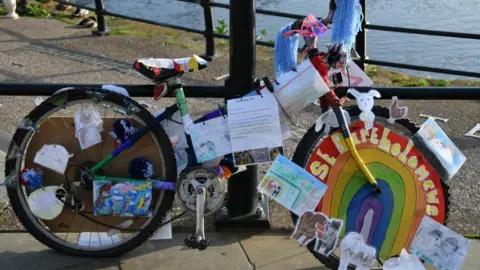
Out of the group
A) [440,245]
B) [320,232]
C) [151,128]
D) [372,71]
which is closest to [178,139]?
[151,128]

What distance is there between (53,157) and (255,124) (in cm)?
110

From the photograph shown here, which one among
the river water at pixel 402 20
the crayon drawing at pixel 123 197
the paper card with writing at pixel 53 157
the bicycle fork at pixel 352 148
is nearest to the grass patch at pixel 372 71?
the river water at pixel 402 20

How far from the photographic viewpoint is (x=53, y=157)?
343cm

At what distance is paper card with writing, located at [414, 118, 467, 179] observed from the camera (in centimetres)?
320

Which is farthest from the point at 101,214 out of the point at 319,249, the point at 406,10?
the point at 406,10

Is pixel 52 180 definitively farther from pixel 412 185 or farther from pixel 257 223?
pixel 412 185

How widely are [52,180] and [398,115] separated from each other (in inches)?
72.2

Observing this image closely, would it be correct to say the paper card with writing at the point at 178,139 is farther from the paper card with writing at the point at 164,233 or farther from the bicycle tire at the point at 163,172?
the paper card with writing at the point at 164,233

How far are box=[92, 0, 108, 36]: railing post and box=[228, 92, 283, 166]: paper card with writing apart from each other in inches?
212

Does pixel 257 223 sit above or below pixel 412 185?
below

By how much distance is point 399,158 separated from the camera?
128 inches

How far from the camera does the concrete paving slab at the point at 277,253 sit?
349 cm

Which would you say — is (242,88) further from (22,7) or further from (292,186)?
(22,7)

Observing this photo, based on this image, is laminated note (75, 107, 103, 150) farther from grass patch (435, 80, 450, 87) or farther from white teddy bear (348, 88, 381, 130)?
grass patch (435, 80, 450, 87)
